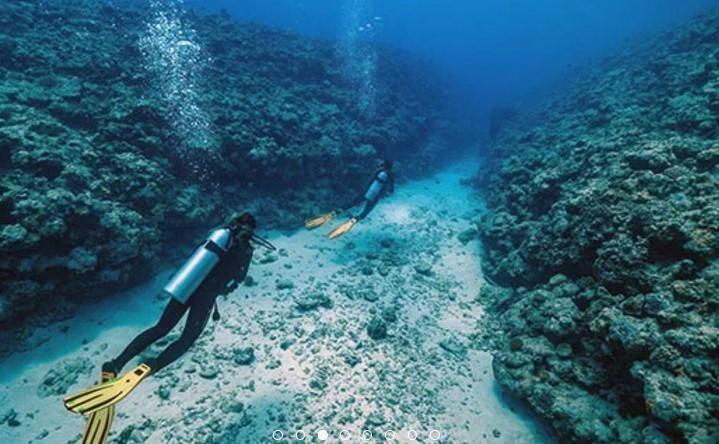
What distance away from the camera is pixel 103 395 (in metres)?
4.41

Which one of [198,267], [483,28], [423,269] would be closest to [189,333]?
[198,267]

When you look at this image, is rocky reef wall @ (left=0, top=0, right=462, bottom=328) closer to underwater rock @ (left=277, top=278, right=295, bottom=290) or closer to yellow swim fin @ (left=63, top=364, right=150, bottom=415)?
underwater rock @ (left=277, top=278, right=295, bottom=290)

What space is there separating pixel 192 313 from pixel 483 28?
457 feet

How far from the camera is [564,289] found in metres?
7.06

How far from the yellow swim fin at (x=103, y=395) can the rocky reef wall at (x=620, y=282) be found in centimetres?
581

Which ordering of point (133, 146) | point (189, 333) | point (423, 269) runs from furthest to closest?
point (423, 269) → point (133, 146) → point (189, 333)

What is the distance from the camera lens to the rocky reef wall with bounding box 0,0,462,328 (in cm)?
683

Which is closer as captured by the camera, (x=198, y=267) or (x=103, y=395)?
(x=103, y=395)

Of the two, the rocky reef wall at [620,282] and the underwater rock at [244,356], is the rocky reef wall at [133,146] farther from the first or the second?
the rocky reef wall at [620,282]

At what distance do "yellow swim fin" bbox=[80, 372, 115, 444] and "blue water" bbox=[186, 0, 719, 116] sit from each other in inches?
1737

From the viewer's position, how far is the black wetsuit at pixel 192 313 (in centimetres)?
498

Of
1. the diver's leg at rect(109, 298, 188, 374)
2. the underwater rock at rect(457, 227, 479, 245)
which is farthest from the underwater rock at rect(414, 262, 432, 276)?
the diver's leg at rect(109, 298, 188, 374)

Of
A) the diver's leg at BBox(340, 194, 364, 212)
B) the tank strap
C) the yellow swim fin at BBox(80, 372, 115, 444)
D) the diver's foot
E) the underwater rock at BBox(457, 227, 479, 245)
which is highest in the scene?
the tank strap

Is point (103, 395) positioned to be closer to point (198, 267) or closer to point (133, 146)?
point (198, 267)
